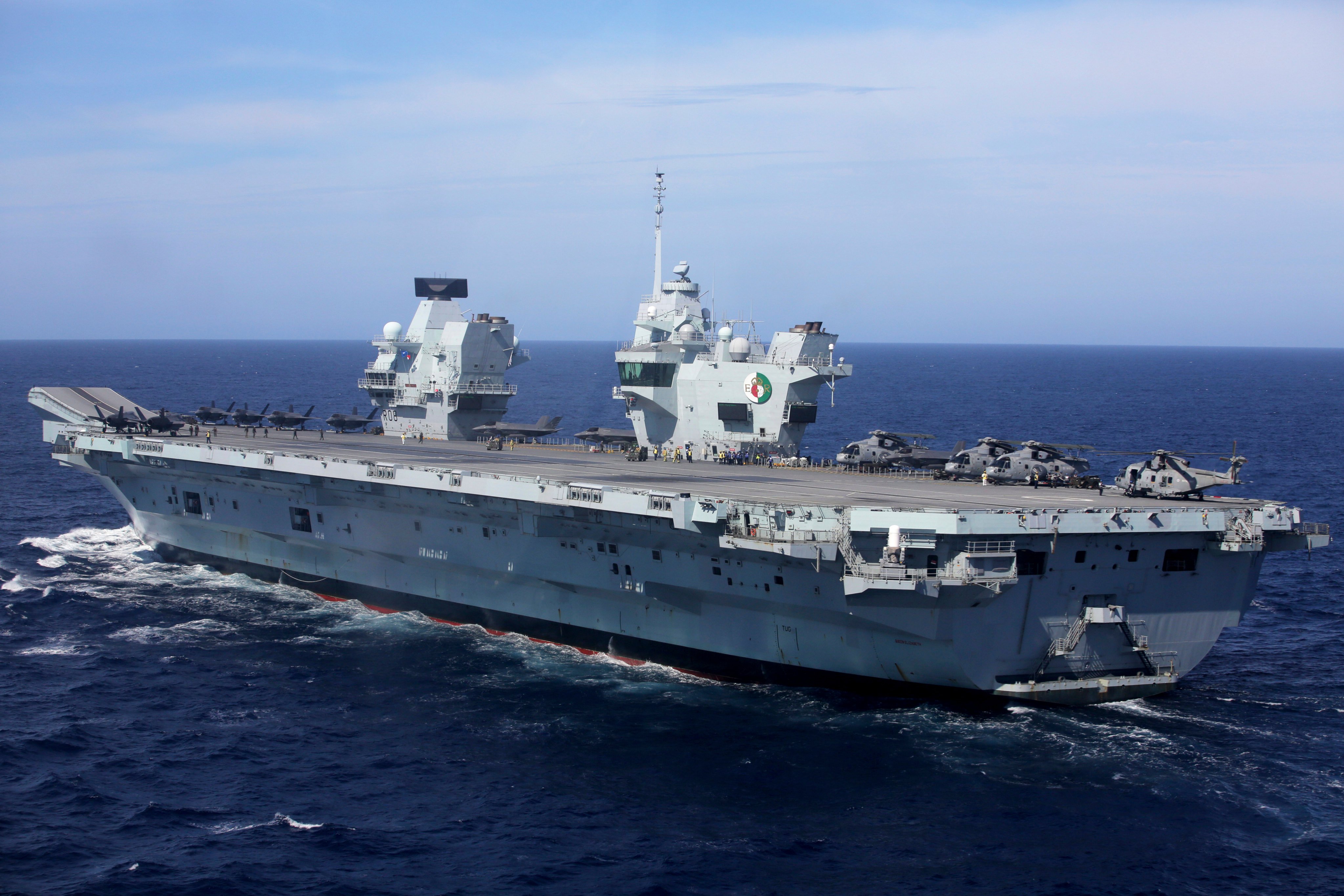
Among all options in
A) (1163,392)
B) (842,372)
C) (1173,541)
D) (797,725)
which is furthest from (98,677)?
(1163,392)

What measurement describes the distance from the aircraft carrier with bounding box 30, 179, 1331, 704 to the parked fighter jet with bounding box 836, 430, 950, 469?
2.04 feet

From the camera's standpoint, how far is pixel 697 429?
30.3 m

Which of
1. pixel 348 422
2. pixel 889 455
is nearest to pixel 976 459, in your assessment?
pixel 889 455

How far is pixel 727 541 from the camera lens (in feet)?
61.1

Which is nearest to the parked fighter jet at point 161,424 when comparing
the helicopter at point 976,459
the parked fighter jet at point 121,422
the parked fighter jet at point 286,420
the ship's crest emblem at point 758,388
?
the parked fighter jet at point 121,422

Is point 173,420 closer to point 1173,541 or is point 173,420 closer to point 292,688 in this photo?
→ point 292,688

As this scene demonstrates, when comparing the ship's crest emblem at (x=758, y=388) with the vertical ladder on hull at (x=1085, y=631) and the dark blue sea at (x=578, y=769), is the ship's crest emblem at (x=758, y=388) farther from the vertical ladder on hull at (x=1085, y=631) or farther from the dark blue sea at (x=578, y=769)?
the vertical ladder on hull at (x=1085, y=631)

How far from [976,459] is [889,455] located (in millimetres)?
2757

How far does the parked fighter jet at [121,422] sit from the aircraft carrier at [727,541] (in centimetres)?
43

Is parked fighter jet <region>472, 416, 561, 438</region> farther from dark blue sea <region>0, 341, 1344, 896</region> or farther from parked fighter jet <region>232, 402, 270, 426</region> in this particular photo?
dark blue sea <region>0, 341, 1344, 896</region>

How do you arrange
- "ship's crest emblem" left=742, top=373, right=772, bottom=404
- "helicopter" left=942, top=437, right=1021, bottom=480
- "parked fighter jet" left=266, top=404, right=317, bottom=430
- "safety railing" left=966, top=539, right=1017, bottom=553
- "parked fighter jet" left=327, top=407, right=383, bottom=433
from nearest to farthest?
"safety railing" left=966, top=539, right=1017, bottom=553 < "helicopter" left=942, top=437, right=1021, bottom=480 < "ship's crest emblem" left=742, top=373, right=772, bottom=404 < "parked fighter jet" left=327, top=407, right=383, bottom=433 < "parked fighter jet" left=266, top=404, right=317, bottom=430

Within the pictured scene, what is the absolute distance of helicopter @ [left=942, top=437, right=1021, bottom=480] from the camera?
26.1 m

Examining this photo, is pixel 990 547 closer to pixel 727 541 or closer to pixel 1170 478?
pixel 727 541

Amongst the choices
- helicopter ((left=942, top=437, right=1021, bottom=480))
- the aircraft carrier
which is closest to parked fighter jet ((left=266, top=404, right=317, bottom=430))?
the aircraft carrier
